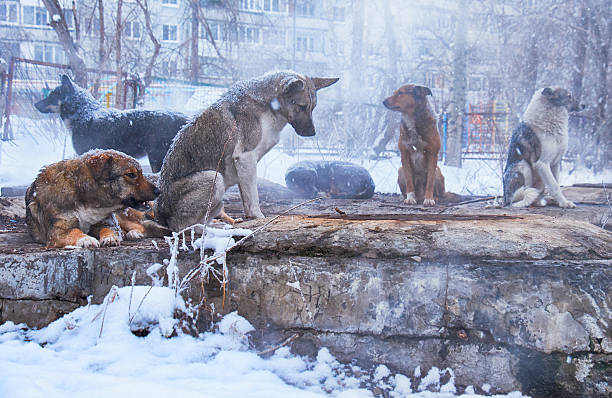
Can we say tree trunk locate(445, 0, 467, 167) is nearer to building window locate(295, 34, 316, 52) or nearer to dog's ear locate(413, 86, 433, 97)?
building window locate(295, 34, 316, 52)

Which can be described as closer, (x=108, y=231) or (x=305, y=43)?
(x=108, y=231)

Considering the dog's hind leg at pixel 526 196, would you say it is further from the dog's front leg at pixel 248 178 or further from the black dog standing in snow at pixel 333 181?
the dog's front leg at pixel 248 178

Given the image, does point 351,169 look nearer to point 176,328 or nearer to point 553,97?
point 553,97

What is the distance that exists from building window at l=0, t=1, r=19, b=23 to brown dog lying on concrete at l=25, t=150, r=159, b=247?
16521 millimetres

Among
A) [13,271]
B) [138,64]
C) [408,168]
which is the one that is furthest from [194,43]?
[13,271]

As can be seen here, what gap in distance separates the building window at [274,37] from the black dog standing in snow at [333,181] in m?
11.7

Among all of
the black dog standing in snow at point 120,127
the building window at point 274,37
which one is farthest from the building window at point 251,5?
the black dog standing in snow at point 120,127

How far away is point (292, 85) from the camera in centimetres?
364

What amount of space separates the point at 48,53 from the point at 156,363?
22.7 meters

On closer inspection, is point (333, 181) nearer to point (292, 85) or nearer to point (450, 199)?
point (450, 199)

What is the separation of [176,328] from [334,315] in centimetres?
83

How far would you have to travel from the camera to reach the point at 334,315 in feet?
7.85

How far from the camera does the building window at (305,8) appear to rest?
19.8 m

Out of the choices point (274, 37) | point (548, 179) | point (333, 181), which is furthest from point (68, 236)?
point (274, 37)
